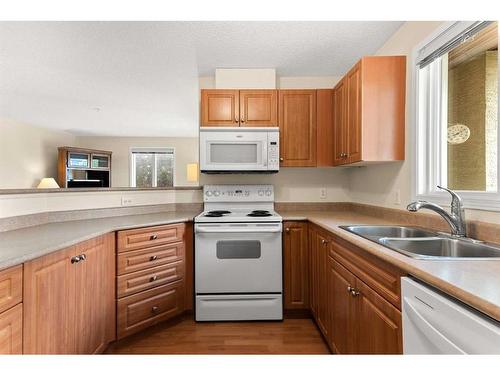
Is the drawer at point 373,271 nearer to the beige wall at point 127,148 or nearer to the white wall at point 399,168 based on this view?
the white wall at point 399,168

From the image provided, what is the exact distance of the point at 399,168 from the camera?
207 centimetres

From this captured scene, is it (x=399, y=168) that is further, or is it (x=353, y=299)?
(x=399, y=168)

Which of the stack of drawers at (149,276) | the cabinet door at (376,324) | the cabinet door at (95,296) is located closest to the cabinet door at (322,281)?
the cabinet door at (376,324)

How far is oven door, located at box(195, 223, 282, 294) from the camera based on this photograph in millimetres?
2252

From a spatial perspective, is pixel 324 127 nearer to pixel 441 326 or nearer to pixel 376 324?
pixel 376 324

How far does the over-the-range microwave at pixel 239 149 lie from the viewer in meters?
2.54

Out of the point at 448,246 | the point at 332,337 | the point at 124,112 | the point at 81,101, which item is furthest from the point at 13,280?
the point at 124,112

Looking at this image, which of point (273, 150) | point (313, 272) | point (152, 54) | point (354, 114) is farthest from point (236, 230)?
point (152, 54)

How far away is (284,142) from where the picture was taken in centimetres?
266

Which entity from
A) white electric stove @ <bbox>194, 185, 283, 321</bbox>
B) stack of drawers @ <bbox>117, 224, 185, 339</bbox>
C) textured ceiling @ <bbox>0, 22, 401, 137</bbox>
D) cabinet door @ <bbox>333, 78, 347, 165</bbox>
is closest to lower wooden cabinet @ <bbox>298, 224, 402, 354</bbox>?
white electric stove @ <bbox>194, 185, 283, 321</bbox>

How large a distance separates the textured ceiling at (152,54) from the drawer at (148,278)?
6.06 feet

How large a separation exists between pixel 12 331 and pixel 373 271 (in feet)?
4.87

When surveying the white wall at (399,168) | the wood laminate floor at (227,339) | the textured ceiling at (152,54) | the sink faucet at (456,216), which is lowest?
the wood laminate floor at (227,339)

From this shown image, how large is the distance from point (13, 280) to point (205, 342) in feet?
4.44
